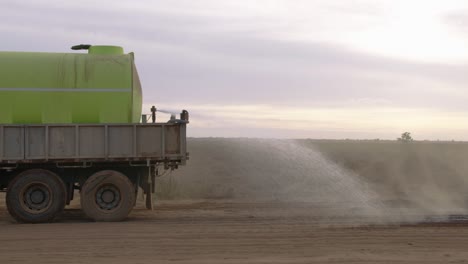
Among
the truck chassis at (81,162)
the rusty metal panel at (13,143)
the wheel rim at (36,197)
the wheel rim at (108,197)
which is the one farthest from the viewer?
the wheel rim at (108,197)

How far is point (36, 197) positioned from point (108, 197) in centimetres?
165

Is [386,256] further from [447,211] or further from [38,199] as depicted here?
[38,199]

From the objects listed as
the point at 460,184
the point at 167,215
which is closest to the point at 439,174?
the point at 460,184

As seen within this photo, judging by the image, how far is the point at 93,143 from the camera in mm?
15578

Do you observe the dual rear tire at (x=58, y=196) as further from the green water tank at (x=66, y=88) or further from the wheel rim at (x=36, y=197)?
the green water tank at (x=66, y=88)

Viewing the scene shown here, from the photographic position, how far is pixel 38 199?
15.6 metres

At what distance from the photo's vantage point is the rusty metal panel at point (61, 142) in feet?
50.5

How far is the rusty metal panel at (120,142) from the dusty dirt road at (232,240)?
A: 1.62m

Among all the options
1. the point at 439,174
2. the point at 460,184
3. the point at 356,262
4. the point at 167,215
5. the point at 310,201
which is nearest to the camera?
the point at 356,262

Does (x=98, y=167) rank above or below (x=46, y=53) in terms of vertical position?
below

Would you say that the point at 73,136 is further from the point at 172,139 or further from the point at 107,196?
the point at 172,139

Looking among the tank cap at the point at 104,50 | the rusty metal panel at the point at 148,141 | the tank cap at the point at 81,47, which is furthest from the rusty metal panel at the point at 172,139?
the tank cap at the point at 81,47

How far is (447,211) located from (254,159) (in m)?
21.1

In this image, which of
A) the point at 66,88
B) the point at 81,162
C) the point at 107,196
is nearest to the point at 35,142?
the point at 81,162
